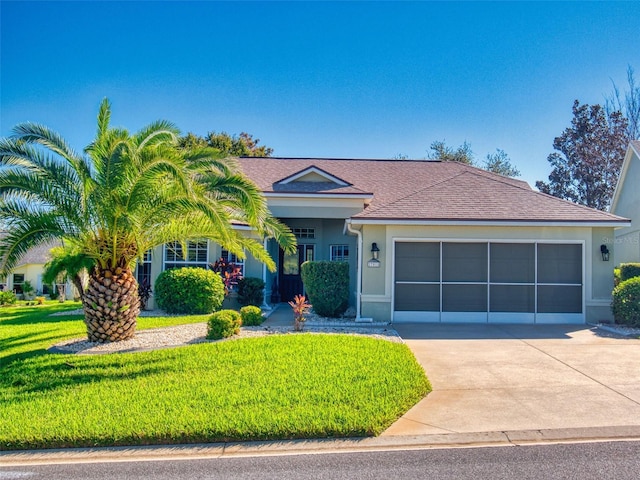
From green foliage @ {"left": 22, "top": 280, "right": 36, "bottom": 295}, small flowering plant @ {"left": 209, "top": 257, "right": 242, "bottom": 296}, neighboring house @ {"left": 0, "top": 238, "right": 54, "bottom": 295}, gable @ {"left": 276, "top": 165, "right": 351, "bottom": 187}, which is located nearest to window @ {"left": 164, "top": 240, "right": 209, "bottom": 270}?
small flowering plant @ {"left": 209, "top": 257, "right": 242, "bottom": 296}

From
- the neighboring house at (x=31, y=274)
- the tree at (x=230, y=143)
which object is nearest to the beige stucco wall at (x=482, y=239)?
the tree at (x=230, y=143)

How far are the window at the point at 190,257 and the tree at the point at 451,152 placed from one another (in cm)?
2950

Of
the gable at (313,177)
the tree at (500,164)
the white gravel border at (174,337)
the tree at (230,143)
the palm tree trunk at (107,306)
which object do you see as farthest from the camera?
the tree at (500,164)

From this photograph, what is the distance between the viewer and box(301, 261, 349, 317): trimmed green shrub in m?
13.4

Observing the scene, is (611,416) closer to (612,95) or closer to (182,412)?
(182,412)

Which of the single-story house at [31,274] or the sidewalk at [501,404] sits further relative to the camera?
the single-story house at [31,274]

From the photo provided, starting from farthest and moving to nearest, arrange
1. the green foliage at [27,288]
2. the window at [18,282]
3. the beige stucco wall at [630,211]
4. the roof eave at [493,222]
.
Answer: the window at [18,282], the green foliage at [27,288], the beige stucco wall at [630,211], the roof eave at [493,222]

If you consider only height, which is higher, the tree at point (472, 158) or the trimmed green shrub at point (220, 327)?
the tree at point (472, 158)

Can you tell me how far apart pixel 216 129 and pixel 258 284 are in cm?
2290

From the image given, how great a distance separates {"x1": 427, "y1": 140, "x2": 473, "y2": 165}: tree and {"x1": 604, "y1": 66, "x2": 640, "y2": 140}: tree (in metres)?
11.1

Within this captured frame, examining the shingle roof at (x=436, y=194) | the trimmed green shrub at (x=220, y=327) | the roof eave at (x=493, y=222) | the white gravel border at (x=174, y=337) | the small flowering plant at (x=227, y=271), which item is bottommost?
the white gravel border at (x=174, y=337)

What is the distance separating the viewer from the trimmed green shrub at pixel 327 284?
43.9 ft

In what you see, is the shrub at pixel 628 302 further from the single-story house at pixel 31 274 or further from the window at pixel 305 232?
the single-story house at pixel 31 274

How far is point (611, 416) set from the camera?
19.3 ft
